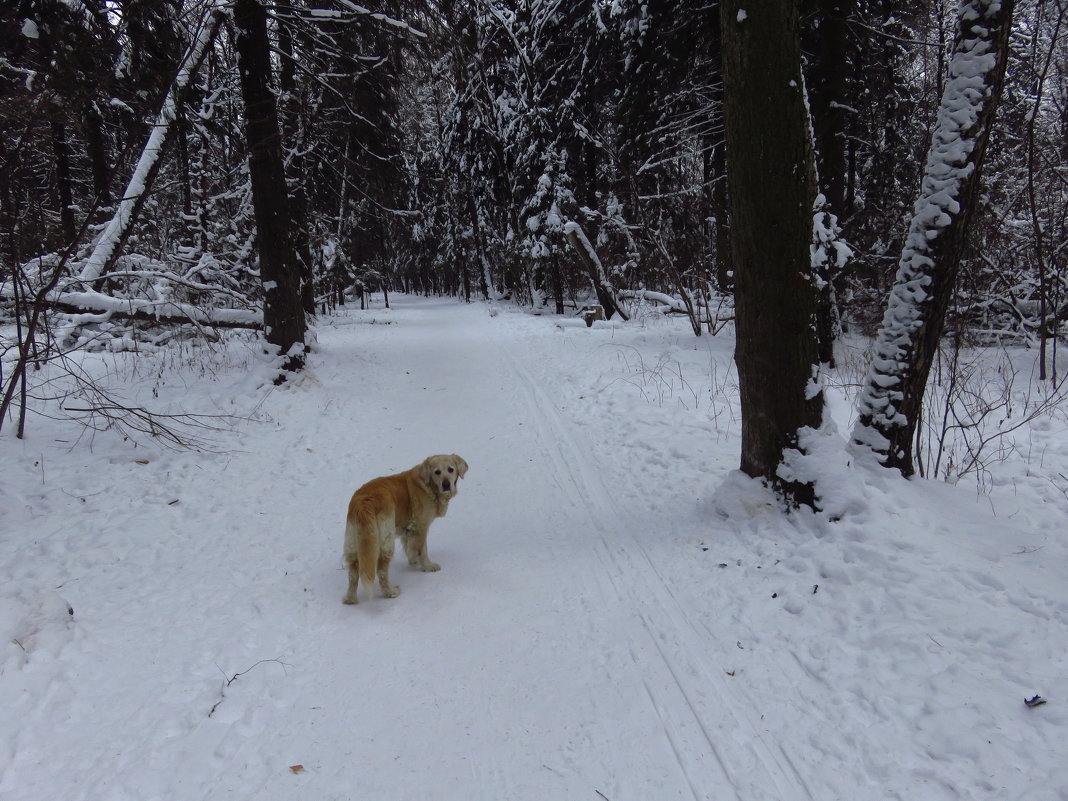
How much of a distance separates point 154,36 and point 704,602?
29.0 ft

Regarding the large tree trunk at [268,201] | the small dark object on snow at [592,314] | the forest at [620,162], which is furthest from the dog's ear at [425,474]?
the small dark object on snow at [592,314]

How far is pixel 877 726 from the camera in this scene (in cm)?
262

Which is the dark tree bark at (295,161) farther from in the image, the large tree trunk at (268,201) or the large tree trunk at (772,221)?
the large tree trunk at (772,221)

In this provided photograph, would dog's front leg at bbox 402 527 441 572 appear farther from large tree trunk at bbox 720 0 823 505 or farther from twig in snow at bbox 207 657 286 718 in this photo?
large tree trunk at bbox 720 0 823 505

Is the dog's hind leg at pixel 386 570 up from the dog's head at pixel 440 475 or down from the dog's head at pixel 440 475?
down

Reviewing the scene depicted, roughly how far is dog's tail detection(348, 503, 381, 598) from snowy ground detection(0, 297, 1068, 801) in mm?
321

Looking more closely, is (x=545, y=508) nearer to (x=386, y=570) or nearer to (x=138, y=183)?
(x=386, y=570)

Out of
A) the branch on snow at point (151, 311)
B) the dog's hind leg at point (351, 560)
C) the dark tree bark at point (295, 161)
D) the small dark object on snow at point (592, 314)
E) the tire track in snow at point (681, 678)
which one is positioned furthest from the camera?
the small dark object on snow at point (592, 314)

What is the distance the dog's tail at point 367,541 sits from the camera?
12.2 ft

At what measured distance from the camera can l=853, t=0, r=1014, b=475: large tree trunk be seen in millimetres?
4090

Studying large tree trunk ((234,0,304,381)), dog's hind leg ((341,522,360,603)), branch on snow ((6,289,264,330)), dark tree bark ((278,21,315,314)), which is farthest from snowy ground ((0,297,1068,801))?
dark tree bark ((278,21,315,314))

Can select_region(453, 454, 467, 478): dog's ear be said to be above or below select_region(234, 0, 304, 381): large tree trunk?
below

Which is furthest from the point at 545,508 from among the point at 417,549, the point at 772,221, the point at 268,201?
the point at 268,201

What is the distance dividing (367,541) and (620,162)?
1281cm
